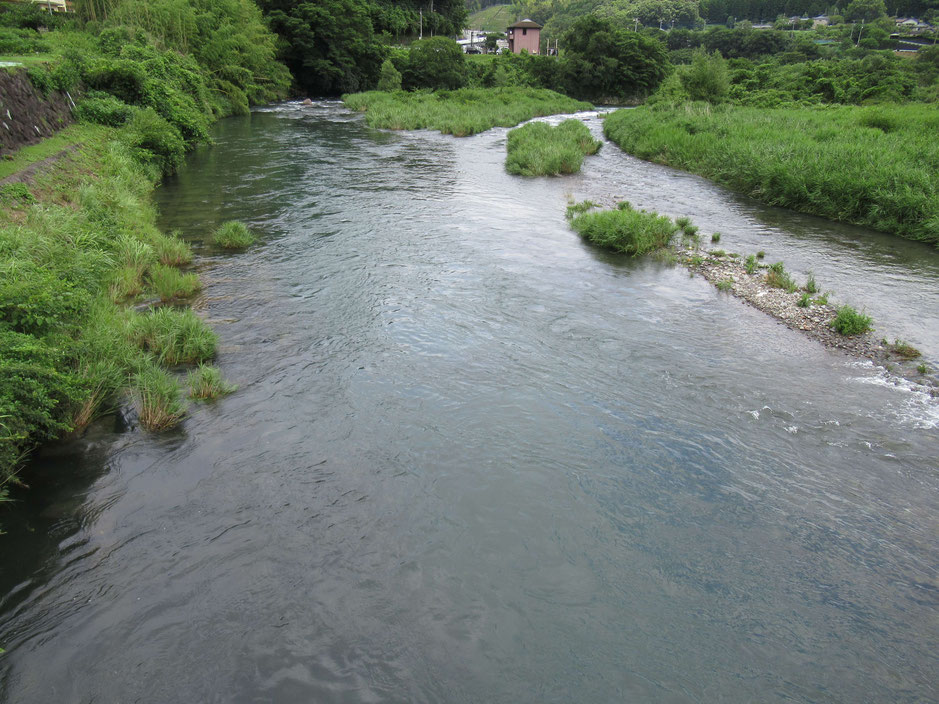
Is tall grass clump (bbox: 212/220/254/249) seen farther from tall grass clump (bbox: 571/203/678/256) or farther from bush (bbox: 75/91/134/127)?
bush (bbox: 75/91/134/127)

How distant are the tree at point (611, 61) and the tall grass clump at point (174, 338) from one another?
71.1m

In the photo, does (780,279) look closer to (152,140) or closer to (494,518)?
(494,518)

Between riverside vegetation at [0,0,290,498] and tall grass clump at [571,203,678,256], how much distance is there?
10.9m

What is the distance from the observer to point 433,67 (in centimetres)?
6788

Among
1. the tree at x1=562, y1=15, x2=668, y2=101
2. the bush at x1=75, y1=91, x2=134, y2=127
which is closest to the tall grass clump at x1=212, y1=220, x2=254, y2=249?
the bush at x1=75, y1=91, x2=134, y2=127

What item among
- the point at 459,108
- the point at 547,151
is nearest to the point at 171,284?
the point at 547,151

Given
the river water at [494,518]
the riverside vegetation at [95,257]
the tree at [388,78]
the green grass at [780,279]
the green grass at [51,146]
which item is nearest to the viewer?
the river water at [494,518]

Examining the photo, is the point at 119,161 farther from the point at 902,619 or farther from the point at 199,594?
the point at 902,619

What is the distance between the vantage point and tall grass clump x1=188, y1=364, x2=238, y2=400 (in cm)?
865

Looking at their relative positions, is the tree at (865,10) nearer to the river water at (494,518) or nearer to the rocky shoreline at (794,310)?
the rocky shoreline at (794,310)

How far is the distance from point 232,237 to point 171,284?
3.62 m

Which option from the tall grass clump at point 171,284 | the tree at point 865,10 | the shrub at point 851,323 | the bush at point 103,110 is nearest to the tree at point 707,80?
the shrub at point 851,323

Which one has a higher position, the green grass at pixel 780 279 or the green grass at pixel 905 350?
the green grass at pixel 780 279

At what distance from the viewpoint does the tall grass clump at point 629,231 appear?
646 inches
